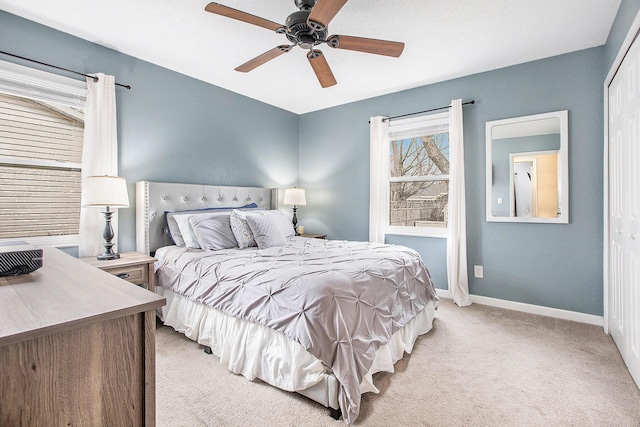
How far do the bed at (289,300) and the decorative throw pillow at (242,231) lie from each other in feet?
0.04

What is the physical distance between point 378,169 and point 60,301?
3.67 m

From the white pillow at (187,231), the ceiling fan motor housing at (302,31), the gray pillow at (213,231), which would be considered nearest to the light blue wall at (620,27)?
the ceiling fan motor housing at (302,31)

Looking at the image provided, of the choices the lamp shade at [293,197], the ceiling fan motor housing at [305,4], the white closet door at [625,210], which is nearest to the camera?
the white closet door at [625,210]

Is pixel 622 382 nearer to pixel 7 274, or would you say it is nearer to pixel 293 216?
pixel 7 274

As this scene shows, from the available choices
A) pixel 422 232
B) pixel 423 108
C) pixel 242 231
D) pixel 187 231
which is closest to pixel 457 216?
pixel 422 232

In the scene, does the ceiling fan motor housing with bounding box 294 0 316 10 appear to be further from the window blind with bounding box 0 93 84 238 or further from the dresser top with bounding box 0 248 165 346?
the window blind with bounding box 0 93 84 238

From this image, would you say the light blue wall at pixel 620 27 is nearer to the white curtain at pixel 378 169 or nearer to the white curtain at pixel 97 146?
the white curtain at pixel 378 169

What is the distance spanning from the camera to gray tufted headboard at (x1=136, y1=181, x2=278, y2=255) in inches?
118

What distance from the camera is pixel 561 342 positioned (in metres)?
2.51

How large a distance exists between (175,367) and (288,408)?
903 mm

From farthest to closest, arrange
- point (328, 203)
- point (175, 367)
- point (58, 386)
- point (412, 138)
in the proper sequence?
point (328, 203)
point (412, 138)
point (175, 367)
point (58, 386)

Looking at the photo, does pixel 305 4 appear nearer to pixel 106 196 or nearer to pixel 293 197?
pixel 106 196

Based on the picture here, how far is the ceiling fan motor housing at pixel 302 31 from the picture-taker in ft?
6.40

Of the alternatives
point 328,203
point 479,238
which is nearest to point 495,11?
point 479,238
